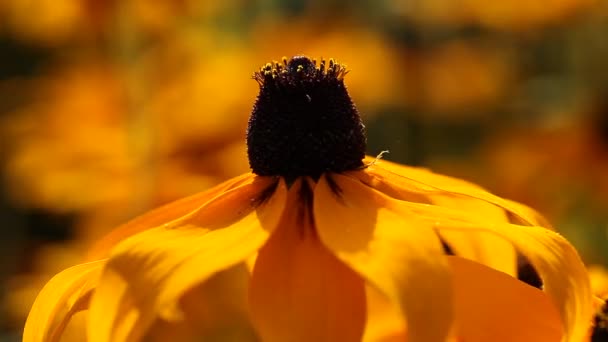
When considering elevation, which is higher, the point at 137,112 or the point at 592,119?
the point at 137,112

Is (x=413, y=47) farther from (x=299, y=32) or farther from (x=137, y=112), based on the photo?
(x=137, y=112)

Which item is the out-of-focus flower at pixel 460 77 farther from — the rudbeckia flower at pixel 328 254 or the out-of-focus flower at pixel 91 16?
the rudbeckia flower at pixel 328 254

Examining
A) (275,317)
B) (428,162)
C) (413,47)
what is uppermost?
(275,317)

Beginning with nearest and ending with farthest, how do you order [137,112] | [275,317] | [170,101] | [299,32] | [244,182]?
[275,317] → [244,182] → [137,112] → [170,101] → [299,32]

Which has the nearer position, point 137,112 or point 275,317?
point 275,317

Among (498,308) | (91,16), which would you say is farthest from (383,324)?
(91,16)

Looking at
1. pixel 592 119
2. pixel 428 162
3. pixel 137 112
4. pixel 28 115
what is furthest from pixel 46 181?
pixel 592 119

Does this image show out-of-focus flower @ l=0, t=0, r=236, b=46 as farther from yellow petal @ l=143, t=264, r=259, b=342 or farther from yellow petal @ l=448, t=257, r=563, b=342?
yellow petal @ l=448, t=257, r=563, b=342
